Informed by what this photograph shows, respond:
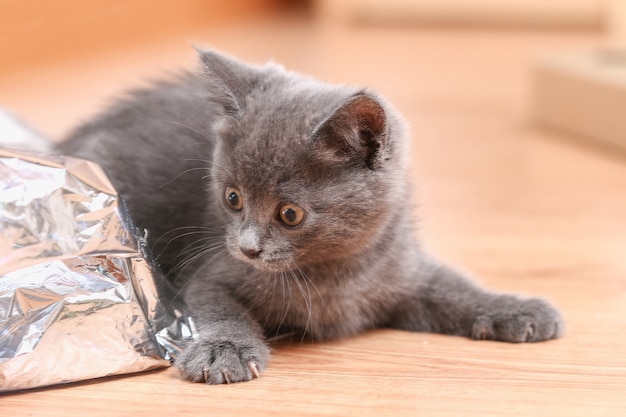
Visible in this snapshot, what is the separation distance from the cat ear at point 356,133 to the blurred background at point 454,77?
0.26m

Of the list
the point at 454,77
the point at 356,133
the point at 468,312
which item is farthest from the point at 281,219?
the point at 454,77

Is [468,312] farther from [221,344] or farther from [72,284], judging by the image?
[72,284]

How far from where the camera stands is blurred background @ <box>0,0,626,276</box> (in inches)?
98.6

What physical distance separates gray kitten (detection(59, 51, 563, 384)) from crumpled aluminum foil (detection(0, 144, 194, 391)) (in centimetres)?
10

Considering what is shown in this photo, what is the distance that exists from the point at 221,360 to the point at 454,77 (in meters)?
3.73

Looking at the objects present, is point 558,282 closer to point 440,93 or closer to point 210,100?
point 210,100

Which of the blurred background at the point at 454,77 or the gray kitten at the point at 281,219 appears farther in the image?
the blurred background at the point at 454,77

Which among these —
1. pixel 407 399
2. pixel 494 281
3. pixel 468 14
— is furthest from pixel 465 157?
pixel 468 14

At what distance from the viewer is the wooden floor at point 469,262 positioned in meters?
1.44

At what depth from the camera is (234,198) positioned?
5.22ft

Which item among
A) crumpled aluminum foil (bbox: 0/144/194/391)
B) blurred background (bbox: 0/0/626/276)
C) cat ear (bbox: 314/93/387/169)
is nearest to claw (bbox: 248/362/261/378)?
crumpled aluminum foil (bbox: 0/144/194/391)

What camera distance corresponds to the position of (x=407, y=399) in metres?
1.45

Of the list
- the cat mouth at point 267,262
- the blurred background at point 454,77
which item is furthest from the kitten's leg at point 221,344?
the blurred background at point 454,77

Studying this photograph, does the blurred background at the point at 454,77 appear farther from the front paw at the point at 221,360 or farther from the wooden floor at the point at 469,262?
the front paw at the point at 221,360
